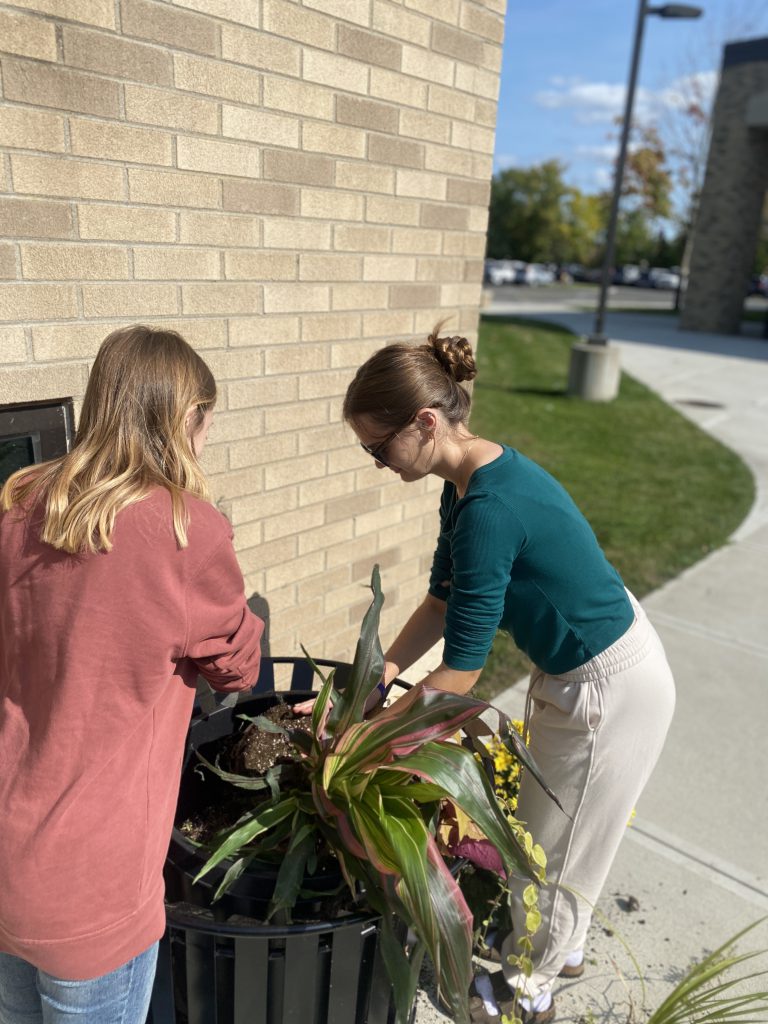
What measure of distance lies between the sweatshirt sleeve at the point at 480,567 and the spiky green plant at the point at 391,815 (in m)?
0.17

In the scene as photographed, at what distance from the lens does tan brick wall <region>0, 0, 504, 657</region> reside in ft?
7.04

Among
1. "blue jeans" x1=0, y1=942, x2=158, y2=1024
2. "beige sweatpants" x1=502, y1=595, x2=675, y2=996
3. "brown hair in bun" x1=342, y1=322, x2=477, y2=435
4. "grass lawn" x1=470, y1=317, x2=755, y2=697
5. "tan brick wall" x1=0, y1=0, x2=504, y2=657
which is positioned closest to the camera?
"blue jeans" x1=0, y1=942, x2=158, y2=1024

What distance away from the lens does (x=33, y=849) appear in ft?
4.29

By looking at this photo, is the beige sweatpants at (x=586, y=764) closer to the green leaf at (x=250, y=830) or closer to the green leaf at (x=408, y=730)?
the green leaf at (x=408, y=730)

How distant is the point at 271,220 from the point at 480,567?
5.10ft

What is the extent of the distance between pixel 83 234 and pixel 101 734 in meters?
1.47

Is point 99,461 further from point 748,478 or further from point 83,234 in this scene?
point 748,478

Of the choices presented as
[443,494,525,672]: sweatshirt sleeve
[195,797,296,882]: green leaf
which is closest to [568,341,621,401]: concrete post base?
[443,494,525,672]: sweatshirt sleeve

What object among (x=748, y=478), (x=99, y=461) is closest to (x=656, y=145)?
(x=748, y=478)

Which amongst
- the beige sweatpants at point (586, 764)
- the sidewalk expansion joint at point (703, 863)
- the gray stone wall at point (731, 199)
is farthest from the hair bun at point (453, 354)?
the gray stone wall at point (731, 199)

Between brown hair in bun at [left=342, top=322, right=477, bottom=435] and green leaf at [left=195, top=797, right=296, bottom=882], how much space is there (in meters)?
0.86

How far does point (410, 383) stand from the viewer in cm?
187

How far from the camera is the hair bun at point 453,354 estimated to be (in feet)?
6.39

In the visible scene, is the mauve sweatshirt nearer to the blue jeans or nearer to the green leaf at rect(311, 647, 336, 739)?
the blue jeans
